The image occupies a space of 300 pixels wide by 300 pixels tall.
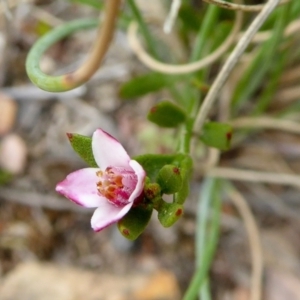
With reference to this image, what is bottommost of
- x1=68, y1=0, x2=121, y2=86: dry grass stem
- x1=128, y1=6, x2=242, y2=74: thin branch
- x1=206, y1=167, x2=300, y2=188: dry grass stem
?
x1=206, y1=167, x2=300, y2=188: dry grass stem

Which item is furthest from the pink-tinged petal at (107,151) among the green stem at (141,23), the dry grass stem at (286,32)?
the dry grass stem at (286,32)

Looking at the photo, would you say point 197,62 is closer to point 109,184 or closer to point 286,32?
point 286,32

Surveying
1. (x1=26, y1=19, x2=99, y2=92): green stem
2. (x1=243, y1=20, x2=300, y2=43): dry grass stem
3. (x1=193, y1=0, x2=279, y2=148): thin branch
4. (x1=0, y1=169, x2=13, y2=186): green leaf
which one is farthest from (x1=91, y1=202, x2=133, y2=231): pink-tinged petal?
(x1=0, y1=169, x2=13, y2=186): green leaf

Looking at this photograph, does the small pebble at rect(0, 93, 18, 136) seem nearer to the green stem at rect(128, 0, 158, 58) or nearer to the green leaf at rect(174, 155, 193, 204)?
the green stem at rect(128, 0, 158, 58)

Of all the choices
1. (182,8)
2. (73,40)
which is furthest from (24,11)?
(182,8)

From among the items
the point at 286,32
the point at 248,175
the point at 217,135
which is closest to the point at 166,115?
the point at 217,135

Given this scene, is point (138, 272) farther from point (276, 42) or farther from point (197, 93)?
point (276, 42)
